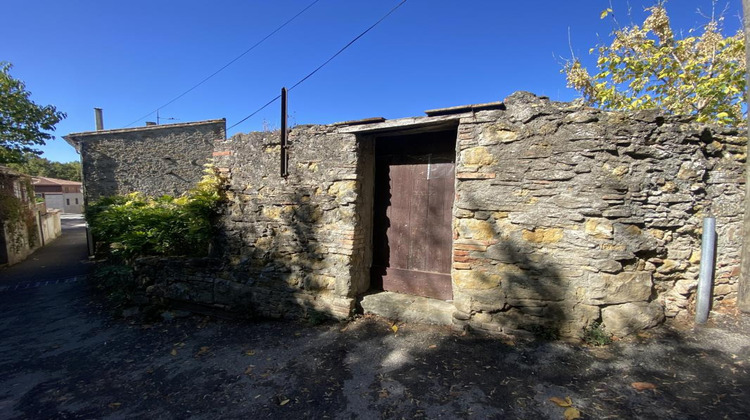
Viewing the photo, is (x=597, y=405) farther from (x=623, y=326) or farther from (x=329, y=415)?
(x=329, y=415)

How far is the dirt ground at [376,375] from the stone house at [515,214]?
1.00ft

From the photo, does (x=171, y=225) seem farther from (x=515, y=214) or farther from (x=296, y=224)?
(x=515, y=214)

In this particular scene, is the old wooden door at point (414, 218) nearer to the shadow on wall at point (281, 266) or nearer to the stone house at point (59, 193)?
the shadow on wall at point (281, 266)

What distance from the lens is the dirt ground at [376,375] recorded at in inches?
86.7

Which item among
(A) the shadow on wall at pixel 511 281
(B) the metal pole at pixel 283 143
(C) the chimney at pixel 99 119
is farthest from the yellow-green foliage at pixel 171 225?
(C) the chimney at pixel 99 119

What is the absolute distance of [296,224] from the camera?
400cm

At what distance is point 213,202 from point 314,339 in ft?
8.22

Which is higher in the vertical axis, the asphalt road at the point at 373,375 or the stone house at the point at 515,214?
the stone house at the point at 515,214

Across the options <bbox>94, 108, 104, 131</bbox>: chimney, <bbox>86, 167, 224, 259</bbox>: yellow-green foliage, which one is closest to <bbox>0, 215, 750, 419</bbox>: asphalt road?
<bbox>86, 167, 224, 259</bbox>: yellow-green foliage

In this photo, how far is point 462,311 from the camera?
321cm

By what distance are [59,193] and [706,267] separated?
4361 cm

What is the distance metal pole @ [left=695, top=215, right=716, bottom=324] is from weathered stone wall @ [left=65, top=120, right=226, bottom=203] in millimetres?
12534

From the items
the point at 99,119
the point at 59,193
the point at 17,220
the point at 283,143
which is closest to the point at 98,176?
the point at 17,220

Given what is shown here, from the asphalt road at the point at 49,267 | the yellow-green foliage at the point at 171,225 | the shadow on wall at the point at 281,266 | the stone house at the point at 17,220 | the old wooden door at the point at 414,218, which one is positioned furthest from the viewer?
the stone house at the point at 17,220
